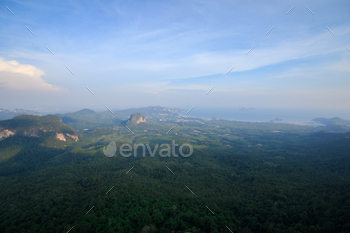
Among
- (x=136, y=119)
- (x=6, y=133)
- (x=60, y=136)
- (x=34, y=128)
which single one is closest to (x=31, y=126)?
(x=34, y=128)

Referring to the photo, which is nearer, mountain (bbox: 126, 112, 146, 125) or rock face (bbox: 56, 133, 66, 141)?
rock face (bbox: 56, 133, 66, 141)

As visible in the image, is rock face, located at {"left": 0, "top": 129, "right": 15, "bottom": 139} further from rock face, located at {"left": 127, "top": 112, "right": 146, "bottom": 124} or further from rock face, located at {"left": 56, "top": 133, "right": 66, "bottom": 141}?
rock face, located at {"left": 127, "top": 112, "right": 146, "bottom": 124}

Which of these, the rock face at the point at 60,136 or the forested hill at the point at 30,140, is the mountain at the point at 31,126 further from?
the rock face at the point at 60,136

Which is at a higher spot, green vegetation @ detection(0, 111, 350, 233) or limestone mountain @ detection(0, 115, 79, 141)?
limestone mountain @ detection(0, 115, 79, 141)

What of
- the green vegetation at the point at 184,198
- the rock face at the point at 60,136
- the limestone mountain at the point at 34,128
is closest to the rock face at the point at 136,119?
the limestone mountain at the point at 34,128

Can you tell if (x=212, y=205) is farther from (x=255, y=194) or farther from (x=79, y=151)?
(x=79, y=151)

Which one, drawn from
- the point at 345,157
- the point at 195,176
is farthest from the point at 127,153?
the point at 345,157

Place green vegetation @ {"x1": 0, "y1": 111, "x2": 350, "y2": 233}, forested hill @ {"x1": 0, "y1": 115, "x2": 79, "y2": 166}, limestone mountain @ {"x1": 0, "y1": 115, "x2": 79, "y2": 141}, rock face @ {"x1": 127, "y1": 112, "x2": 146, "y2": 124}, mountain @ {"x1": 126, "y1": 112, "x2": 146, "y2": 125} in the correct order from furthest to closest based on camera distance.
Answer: rock face @ {"x1": 127, "y1": 112, "x2": 146, "y2": 124} < mountain @ {"x1": 126, "y1": 112, "x2": 146, "y2": 125} < limestone mountain @ {"x1": 0, "y1": 115, "x2": 79, "y2": 141} < forested hill @ {"x1": 0, "y1": 115, "x2": 79, "y2": 166} < green vegetation @ {"x1": 0, "y1": 111, "x2": 350, "y2": 233}

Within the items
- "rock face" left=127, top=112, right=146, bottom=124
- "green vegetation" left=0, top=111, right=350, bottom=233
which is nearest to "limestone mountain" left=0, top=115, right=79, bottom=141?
"green vegetation" left=0, top=111, right=350, bottom=233

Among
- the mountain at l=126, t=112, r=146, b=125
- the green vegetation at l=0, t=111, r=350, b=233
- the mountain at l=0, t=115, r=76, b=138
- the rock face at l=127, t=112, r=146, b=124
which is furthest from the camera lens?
the rock face at l=127, t=112, r=146, b=124

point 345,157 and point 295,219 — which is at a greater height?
point 345,157

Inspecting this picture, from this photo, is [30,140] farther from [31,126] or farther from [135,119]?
[135,119]
